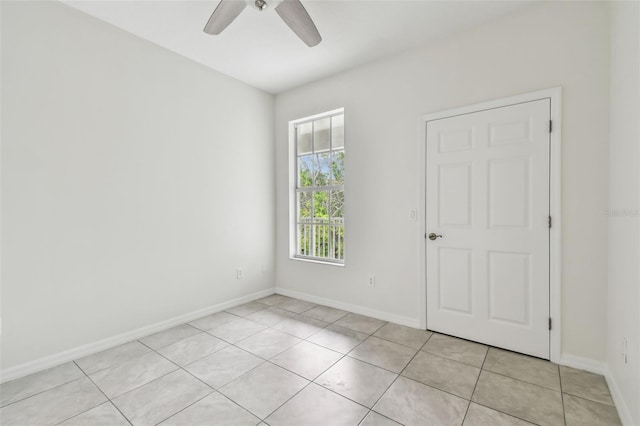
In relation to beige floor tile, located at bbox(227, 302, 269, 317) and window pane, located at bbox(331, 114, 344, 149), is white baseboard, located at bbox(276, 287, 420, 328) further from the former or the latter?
window pane, located at bbox(331, 114, 344, 149)

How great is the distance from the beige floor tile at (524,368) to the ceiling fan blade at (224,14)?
10.1 feet

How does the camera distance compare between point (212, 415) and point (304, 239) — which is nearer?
Result: point (212, 415)

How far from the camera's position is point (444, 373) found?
2.06m

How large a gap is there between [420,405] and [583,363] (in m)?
1.36

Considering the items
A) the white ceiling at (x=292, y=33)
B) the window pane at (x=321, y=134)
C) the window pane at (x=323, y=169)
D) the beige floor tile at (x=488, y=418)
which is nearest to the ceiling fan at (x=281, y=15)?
the white ceiling at (x=292, y=33)

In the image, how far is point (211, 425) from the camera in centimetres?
158

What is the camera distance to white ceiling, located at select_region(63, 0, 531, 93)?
2.26 m

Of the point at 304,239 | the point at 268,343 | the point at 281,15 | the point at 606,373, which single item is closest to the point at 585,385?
the point at 606,373

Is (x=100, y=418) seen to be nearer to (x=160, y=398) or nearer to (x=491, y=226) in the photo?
(x=160, y=398)

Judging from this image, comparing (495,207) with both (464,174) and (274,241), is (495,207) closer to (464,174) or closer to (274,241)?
(464,174)

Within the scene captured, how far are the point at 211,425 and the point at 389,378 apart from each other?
116 centimetres

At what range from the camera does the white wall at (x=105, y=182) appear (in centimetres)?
206

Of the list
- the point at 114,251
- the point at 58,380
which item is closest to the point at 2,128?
the point at 114,251

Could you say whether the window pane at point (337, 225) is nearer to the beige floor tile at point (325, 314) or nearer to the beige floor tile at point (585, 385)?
the beige floor tile at point (325, 314)
